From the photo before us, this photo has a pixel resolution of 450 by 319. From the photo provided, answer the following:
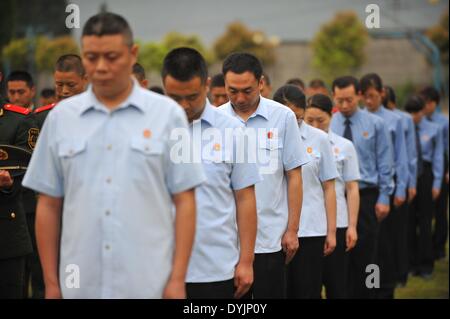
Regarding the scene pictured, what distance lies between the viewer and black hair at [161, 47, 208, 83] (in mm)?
5012

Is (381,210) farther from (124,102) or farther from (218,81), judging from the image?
(124,102)

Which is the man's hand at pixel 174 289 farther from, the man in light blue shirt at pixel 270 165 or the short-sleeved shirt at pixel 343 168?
the short-sleeved shirt at pixel 343 168

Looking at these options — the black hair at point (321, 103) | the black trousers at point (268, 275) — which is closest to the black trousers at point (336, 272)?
the black hair at point (321, 103)

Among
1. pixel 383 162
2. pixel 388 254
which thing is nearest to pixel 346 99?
pixel 383 162

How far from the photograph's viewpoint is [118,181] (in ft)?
13.7

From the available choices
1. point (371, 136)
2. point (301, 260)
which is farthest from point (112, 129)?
point (371, 136)

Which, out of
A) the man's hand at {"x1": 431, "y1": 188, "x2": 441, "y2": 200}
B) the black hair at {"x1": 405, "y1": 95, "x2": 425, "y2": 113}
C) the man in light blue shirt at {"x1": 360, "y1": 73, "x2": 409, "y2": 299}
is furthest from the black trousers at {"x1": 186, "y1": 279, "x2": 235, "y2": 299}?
the black hair at {"x1": 405, "y1": 95, "x2": 425, "y2": 113}

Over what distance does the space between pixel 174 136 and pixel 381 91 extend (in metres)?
7.31

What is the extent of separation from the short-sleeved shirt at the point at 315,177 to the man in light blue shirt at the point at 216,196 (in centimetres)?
Result: 230

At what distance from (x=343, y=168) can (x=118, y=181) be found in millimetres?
4693

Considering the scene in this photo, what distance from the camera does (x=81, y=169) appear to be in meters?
4.24

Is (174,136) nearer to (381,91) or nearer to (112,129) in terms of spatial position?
(112,129)

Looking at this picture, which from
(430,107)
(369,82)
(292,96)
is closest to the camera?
(292,96)
